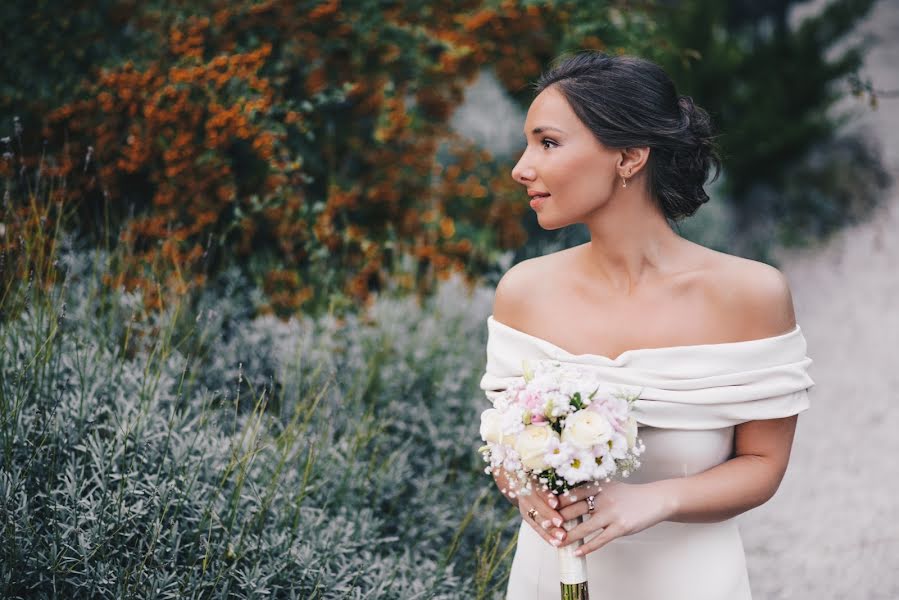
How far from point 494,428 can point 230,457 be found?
4.60 ft

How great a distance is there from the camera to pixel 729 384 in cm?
186

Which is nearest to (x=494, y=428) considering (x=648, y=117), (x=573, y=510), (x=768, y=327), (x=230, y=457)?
(x=573, y=510)

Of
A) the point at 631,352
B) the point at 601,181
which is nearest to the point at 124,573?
the point at 631,352

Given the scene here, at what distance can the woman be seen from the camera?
6.11ft

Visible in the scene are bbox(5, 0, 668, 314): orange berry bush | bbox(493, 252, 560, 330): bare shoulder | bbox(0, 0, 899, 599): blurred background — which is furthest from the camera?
bbox(5, 0, 668, 314): orange berry bush

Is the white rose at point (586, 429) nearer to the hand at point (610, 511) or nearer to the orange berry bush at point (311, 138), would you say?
the hand at point (610, 511)

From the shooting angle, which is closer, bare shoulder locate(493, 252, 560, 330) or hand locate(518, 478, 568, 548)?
hand locate(518, 478, 568, 548)

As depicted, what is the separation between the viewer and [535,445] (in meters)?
1.64

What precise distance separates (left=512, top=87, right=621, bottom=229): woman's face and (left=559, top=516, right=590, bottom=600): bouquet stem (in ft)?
2.25

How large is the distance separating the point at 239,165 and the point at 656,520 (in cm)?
374

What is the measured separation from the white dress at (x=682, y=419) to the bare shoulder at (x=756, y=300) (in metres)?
0.04

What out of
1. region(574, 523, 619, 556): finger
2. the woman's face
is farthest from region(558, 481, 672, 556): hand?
the woman's face

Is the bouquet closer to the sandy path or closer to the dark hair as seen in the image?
the dark hair

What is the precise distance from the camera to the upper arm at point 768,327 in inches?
74.0
